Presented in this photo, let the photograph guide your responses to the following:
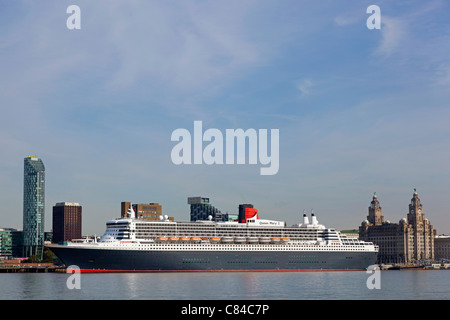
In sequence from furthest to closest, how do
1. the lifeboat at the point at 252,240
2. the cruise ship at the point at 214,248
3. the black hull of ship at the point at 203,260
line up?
1. the lifeboat at the point at 252,240
2. the cruise ship at the point at 214,248
3. the black hull of ship at the point at 203,260

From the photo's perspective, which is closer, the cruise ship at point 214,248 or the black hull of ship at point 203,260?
the black hull of ship at point 203,260

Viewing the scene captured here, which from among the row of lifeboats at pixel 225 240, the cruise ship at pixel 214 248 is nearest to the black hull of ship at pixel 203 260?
the cruise ship at pixel 214 248

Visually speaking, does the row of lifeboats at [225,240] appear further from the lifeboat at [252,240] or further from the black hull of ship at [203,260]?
the black hull of ship at [203,260]

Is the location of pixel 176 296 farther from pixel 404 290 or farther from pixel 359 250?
pixel 359 250

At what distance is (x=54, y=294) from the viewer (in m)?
69.8

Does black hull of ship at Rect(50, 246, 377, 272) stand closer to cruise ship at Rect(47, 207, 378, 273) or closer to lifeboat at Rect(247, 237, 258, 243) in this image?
cruise ship at Rect(47, 207, 378, 273)

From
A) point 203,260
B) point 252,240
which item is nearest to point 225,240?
point 252,240

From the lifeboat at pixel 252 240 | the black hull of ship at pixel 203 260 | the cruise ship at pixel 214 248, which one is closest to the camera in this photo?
the black hull of ship at pixel 203 260

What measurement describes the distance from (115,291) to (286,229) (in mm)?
70019

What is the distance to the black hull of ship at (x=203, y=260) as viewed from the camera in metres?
115

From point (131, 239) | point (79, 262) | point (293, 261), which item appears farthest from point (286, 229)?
point (79, 262)

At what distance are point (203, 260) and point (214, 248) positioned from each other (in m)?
3.92

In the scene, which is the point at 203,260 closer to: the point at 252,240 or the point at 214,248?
the point at 214,248

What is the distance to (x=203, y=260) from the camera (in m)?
121
